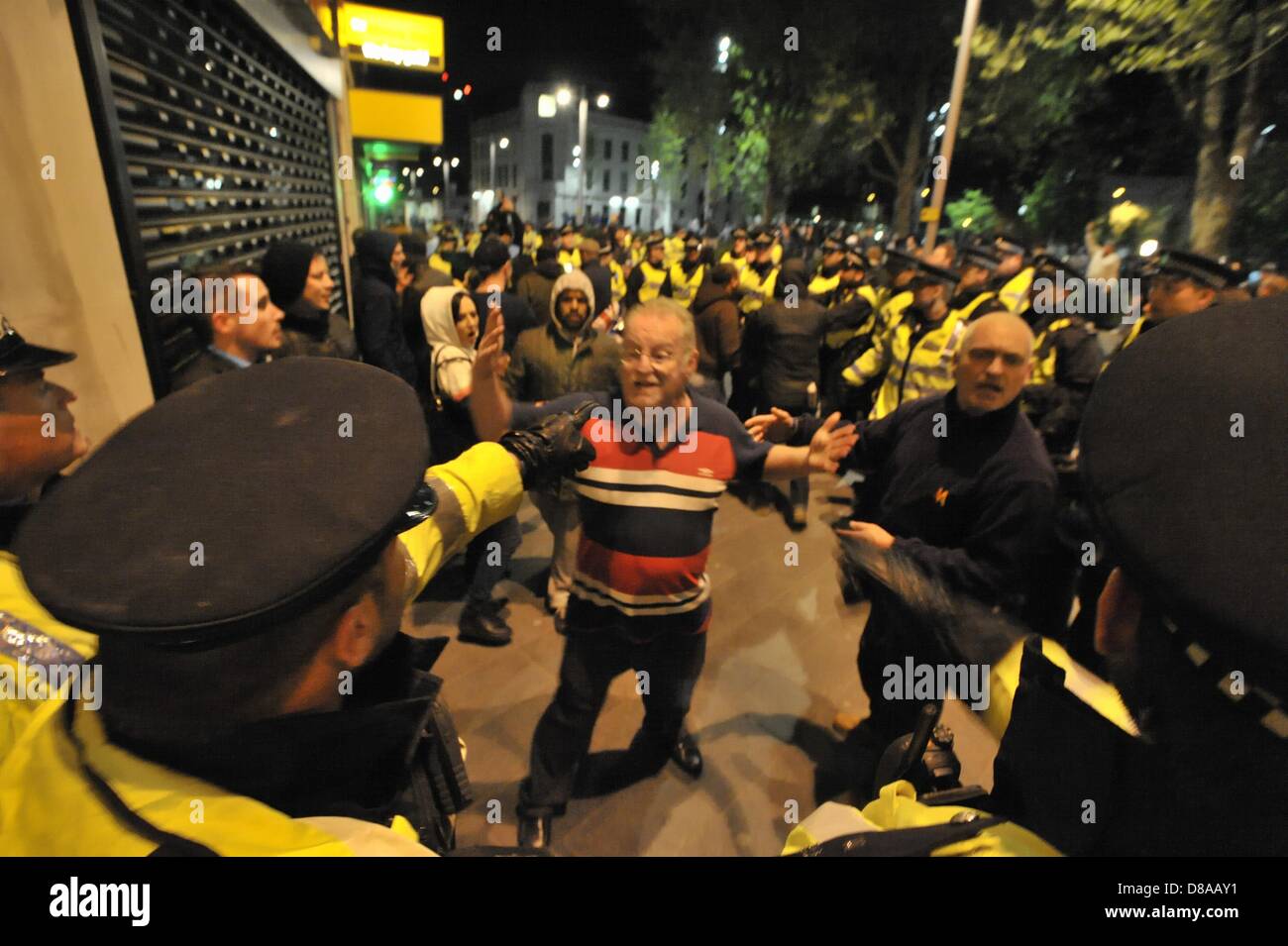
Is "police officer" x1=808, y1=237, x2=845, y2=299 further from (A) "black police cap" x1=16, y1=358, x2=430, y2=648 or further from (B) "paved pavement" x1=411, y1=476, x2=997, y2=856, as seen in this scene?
(A) "black police cap" x1=16, y1=358, x2=430, y2=648

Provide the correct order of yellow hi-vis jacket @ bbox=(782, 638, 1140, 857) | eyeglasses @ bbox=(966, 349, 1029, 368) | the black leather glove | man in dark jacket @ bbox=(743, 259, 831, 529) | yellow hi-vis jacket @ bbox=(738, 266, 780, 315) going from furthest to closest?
1. yellow hi-vis jacket @ bbox=(738, 266, 780, 315)
2. man in dark jacket @ bbox=(743, 259, 831, 529)
3. eyeglasses @ bbox=(966, 349, 1029, 368)
4. the black leather glove
5. yellow hi-vis jacket @ bbox=(782, 638, 1140, 857)

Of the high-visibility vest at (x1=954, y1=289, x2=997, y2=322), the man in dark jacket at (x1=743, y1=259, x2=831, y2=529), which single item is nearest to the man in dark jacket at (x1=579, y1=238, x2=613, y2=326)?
the man in dark jacket at (x1=743, y1=259, x2=831, y2=529)

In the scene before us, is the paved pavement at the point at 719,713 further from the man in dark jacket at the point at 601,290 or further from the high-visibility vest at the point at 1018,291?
the high-visibility vest at the point at 1018,291

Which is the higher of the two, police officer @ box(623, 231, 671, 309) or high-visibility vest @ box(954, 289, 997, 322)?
high-visibility vest @ box(954, 289, 997, 322)

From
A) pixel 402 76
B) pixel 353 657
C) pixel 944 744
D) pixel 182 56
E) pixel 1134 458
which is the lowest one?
pixel 944 744

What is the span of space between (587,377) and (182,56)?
3247 mm

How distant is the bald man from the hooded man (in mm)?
1603

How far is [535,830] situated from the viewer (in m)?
2.65

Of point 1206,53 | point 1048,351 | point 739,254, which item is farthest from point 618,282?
point 1206,53

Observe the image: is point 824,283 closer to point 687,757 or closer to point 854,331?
point 854,331

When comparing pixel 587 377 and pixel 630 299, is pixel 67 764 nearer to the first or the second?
pixel 587 377

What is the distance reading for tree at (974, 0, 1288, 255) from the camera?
7.85 meters
